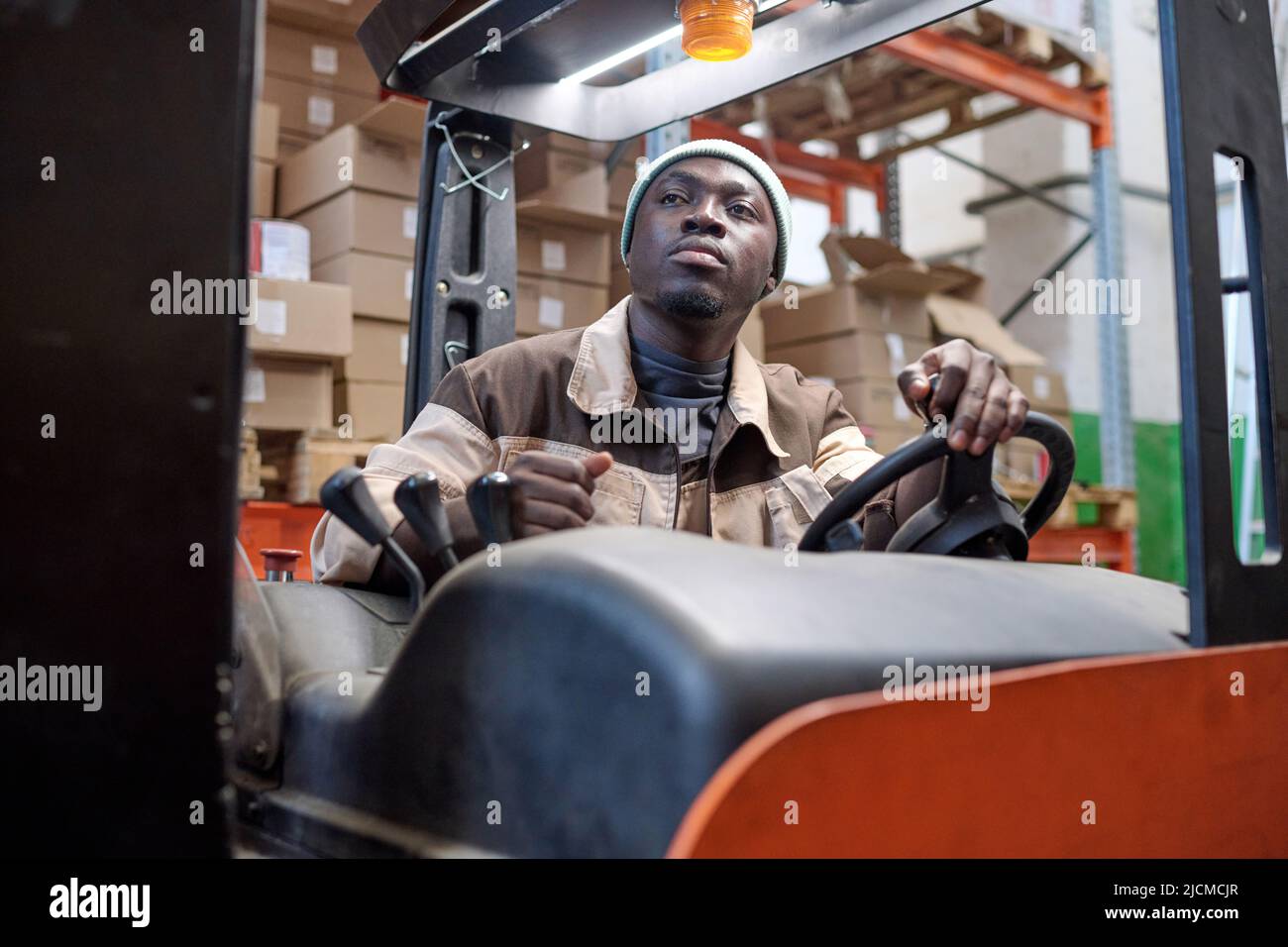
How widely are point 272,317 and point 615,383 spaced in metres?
1.97

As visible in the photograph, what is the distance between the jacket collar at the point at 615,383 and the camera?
180cm

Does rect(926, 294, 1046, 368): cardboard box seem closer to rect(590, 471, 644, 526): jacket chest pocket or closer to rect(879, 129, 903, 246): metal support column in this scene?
rect(879, 129, 903, 246): metal support column

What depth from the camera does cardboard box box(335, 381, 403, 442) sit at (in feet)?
12.0

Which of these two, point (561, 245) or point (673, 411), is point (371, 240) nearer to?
point (561, 245)

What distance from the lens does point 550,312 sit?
3.96 metres

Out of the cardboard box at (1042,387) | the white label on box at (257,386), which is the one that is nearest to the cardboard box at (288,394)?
the white label on box at (257,386)

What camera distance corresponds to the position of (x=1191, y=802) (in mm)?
992

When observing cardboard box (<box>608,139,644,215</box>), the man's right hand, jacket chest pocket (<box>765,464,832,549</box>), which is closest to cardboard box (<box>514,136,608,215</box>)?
cardboard box (<box>608,139,644,215</box>)

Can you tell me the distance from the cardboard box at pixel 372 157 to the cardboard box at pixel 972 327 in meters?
2.33

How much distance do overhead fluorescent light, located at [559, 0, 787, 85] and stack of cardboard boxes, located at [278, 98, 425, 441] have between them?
1.80m

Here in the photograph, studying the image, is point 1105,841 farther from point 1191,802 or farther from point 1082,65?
point 1082,65

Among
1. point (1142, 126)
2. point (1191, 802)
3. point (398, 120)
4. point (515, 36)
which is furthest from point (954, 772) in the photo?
point (1142, 126)

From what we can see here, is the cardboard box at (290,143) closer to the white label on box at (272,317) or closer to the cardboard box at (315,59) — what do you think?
the cardboard box at (315,59)

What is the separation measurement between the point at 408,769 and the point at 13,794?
0.89 ft
